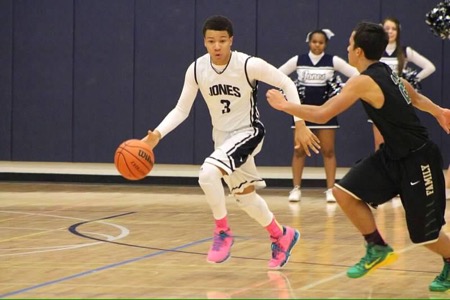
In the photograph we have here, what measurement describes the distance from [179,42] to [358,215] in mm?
9018

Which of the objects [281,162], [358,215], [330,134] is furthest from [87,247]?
[281,162]

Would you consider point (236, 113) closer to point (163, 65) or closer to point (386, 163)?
point (386, 163)

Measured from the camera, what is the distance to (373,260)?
6004 millimetres

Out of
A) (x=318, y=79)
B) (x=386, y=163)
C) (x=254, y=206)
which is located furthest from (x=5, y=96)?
(x=386, y=163)

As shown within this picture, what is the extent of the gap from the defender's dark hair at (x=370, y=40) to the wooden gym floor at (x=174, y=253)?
140 cm

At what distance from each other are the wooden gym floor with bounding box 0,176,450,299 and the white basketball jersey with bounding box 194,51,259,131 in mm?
991

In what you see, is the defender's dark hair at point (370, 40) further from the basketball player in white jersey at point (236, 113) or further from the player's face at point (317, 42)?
the player's face at point (317, 42)

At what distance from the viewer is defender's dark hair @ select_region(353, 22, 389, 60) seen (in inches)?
237

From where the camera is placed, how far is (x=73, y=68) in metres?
15.1

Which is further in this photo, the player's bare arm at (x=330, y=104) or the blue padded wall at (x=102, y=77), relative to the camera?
the blue padded wall at (x=102, y=77)

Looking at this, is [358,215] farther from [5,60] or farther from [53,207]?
[5,60]

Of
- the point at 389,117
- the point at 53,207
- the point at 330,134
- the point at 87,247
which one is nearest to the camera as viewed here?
the point at 389,117

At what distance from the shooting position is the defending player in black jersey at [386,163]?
5.86 m

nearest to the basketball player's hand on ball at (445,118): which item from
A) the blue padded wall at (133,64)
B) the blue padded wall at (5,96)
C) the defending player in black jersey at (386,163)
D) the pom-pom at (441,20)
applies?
the defending player in black jersey at (386,163)
